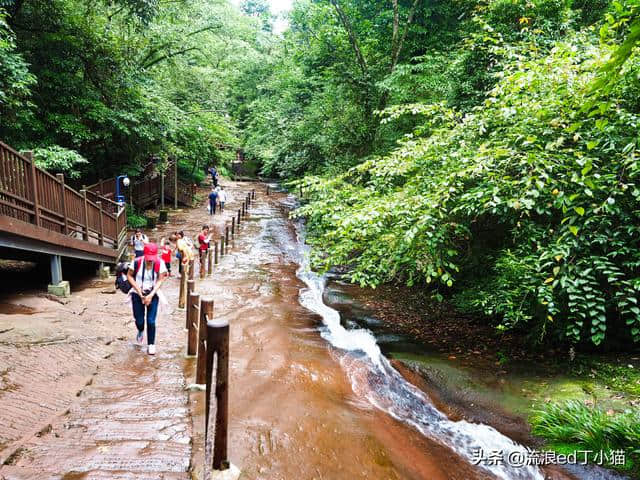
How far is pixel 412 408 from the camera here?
5.75 metres

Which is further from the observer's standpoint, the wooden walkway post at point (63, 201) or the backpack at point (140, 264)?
the wooden walkway post at point (63, 201)

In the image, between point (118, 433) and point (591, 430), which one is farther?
point (591, 430)

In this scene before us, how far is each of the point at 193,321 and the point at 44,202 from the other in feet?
15.4

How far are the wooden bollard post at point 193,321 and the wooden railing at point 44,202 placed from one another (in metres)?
3.73

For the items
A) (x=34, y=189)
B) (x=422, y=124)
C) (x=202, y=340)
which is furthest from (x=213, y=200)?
(x=202, y=340)

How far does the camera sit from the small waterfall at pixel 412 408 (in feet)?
15.2

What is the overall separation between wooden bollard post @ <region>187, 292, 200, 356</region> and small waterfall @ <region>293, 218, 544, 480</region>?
267cm

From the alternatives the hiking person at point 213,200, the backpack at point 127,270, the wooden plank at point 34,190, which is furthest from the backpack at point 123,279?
the hiking person at point 213,200

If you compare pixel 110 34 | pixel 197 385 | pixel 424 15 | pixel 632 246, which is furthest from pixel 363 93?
pixel 197 385

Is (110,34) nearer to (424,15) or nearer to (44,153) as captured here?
(44,153)

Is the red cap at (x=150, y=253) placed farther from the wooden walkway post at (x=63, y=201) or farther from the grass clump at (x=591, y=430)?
the grass clump at (x=591, y=430)

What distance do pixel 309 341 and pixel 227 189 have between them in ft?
97.3

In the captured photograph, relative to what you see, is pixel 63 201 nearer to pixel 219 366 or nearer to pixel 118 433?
pixel 118 433

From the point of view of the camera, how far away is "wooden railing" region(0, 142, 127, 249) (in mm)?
6520
